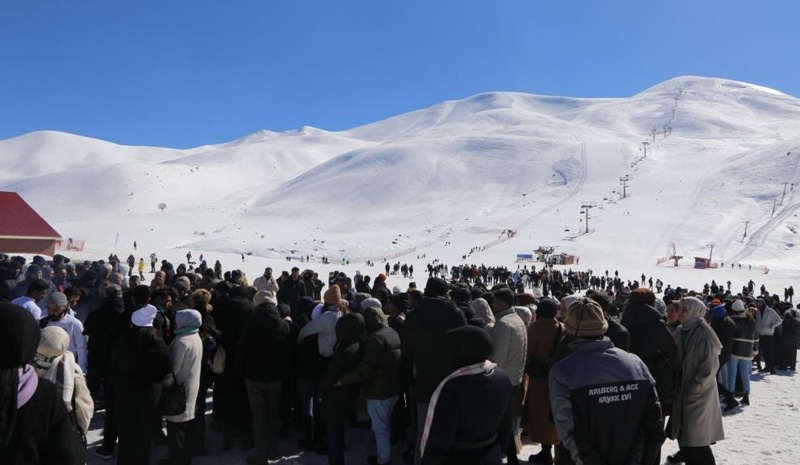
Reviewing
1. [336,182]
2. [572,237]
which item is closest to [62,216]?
[336,182]

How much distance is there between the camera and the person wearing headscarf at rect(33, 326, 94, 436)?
3969 mm

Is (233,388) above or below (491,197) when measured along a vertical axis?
below

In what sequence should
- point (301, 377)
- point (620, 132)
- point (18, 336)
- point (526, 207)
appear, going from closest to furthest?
1. point (18, 336)
2. point (301, 377)
3. point (526, 207)
4. point (620, 132)

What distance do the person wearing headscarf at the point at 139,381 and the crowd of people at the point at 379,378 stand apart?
14 millimetres

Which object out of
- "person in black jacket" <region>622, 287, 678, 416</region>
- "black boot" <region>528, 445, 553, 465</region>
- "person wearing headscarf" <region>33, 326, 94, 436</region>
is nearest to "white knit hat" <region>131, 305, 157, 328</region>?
"person wearing headscarf" <region>33, 326, 94, 436</region>

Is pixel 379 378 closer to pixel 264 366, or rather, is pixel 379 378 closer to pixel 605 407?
pixel 264 366

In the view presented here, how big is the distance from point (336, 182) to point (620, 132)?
86.6 metres

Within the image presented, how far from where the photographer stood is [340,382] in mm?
5629

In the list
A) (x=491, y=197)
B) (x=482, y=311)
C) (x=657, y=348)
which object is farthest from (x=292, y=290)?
(x=491, y=197)

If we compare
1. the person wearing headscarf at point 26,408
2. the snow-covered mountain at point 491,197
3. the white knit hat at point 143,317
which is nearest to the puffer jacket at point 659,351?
the white knit hat at point 143,317

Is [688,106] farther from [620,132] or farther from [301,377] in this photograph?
[301,377]

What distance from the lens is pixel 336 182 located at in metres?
125

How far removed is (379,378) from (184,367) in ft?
6.11

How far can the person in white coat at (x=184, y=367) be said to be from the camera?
543cm
